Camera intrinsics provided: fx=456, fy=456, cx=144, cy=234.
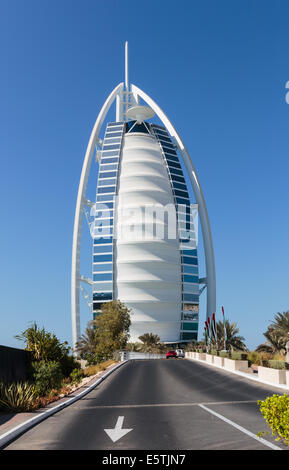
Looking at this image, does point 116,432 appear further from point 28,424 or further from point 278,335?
point 278,335

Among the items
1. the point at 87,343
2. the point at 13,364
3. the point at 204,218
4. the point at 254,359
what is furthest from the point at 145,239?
the point at 13,364

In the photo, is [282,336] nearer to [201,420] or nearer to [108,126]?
[201,420]

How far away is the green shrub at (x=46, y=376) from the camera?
22.1 meters

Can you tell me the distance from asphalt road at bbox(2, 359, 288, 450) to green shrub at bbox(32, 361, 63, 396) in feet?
11.7

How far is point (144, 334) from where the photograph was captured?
97125 mm

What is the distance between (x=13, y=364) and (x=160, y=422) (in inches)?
402

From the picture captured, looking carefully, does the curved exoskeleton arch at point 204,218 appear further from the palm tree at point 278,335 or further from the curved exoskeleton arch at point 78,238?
the palm tree at point 278,335

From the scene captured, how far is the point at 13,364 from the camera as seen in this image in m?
19.7

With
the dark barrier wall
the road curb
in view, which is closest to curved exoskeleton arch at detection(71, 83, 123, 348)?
the dark barrier wall

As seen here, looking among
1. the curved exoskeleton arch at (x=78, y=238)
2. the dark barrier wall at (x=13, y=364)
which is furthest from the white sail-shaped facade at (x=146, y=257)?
the dark barrier wall at (x=13, y=364)

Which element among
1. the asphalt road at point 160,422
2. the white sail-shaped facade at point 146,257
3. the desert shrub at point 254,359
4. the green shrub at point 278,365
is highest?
the white sail-shaped facade at point 146,257

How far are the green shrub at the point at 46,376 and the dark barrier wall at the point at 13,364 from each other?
0.49 m
